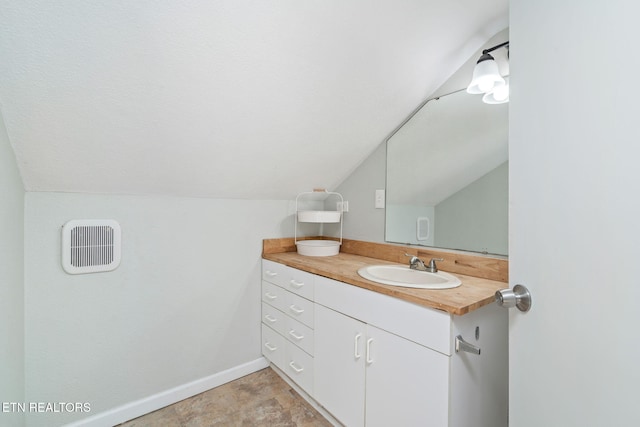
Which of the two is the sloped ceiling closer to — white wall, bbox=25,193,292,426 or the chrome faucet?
white wall, bbox=25,193,292,426

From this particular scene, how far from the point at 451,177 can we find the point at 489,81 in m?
0.52

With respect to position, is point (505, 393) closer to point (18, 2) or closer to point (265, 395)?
point (265, 395)

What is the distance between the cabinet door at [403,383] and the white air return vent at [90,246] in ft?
4.58

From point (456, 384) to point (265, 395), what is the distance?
1252mm

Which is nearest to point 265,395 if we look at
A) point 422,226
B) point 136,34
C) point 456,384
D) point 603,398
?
point 456,384

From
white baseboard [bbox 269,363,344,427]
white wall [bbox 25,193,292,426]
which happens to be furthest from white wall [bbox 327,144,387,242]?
white baseboard [bbox 269,363,344,427]

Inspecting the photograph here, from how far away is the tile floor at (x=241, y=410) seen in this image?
155 centimetres

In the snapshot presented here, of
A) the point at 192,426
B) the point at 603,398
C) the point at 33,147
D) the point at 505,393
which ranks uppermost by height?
the point at 33,147

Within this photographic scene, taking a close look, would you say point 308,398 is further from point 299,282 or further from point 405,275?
point 405,275

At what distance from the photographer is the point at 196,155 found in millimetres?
1519

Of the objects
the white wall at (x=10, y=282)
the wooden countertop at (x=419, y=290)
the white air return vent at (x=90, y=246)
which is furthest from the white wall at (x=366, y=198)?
the white wall at (x=10, y=282)

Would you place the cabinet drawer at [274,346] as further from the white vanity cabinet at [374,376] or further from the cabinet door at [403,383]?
the cabinet door at [403,383]

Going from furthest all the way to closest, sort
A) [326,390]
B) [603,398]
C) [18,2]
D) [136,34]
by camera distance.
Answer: [326,390], [136,34], [18,2], [603,398]

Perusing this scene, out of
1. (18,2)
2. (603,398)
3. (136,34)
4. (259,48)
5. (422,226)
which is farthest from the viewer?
(422,226)
